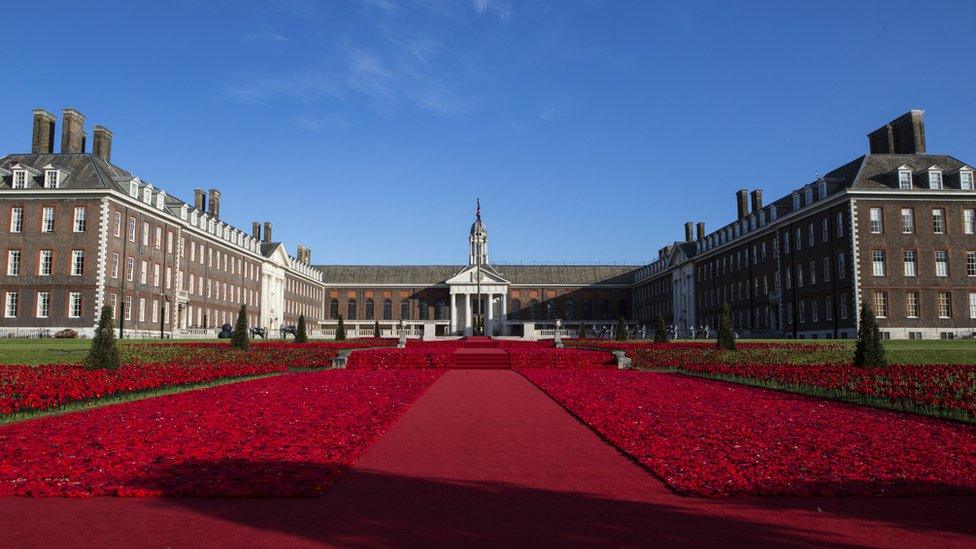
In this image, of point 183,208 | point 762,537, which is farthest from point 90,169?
point 762,537

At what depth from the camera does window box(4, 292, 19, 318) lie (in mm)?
43312

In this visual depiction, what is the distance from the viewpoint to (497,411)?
12.0 metres

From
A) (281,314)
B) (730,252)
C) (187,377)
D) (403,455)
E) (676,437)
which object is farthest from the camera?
(281,314)

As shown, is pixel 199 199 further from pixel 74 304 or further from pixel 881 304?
pixel 881 304

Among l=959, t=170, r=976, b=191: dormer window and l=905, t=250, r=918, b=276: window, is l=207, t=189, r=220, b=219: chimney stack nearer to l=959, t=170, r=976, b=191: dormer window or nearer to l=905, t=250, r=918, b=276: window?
l=905, t=250, r=918, b=276: window

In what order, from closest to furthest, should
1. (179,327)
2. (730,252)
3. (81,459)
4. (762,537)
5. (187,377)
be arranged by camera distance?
1. (762,537)
2. (81,459)
3. (187,377)
4. (179,327)
5. (730,252)

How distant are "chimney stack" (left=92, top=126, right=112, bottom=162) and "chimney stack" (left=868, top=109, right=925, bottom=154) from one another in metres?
55.8

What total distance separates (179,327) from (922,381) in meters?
51.5

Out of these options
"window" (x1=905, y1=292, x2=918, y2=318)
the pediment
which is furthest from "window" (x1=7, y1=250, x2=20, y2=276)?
"window" (x1=905, y1=292, x2=918, y2=318)

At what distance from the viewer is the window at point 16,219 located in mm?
44156

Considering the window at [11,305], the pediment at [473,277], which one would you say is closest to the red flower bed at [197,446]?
the window at [11,305]

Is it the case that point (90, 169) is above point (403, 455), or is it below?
above

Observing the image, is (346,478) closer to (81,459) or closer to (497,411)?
(81,459)

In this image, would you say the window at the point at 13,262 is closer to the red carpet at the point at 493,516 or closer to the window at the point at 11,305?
the window at the point at 11,305
